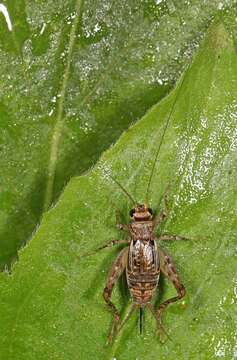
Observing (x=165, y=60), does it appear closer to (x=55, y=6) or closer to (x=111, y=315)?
(x=55, y=6)

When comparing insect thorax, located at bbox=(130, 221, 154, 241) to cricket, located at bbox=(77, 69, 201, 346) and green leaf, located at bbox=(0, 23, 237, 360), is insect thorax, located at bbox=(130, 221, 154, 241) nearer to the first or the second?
cricket, located at bbox=(77, 69, 201, 346)

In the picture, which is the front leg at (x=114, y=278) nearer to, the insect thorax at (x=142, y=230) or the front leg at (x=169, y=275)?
the insect thorax at (x=142, y=230)

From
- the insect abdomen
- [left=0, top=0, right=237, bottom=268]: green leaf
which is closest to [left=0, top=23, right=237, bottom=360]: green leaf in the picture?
the insect abdomen

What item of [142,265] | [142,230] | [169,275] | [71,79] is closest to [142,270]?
[142,265]

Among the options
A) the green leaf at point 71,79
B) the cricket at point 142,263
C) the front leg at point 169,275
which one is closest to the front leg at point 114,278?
the cricket at point 142,263

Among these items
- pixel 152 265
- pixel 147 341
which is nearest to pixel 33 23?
pixel 152 265

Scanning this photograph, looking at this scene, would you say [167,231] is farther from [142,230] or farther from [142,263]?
[142,263]
